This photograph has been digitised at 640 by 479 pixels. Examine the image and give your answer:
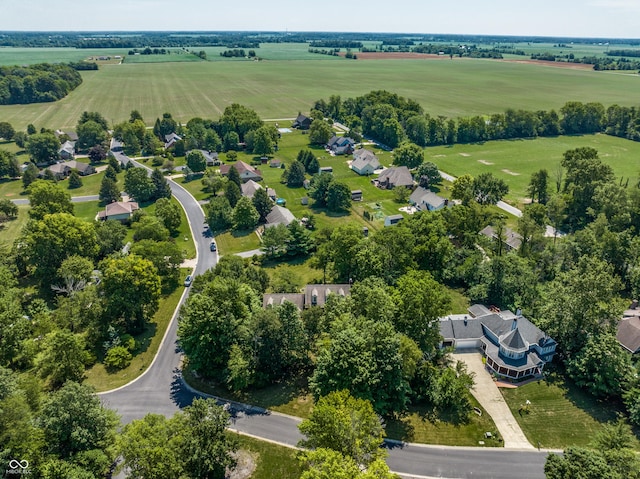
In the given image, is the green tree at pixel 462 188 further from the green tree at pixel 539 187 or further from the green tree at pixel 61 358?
the green tree at pixel 61 358

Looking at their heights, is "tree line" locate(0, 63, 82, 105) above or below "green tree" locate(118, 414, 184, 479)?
above

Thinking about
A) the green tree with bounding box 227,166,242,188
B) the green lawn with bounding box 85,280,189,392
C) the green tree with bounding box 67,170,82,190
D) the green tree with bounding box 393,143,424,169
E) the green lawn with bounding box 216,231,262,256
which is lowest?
the green lawn with bounding box 85,280,189,392

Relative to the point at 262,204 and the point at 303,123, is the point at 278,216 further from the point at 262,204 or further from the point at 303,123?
the point at 303,123

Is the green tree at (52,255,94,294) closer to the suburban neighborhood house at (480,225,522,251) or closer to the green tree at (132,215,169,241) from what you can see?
the green tree at (132,215,169,241)

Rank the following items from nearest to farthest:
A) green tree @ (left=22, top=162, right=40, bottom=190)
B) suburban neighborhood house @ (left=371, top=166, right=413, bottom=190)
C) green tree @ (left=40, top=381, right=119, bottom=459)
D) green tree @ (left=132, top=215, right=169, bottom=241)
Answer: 1. green tree @ (left=40, top=381, right=119, bottom=459)
2. green tree @ (left=132, top=215, right=169, bottom=241)
3. green tree @ (left=22, top=162, right=40, bottom=190)
4. suburban neighborhood house @ (left=371, top=166, right=413, bottom=190)

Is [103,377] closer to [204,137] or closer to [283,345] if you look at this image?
[283,345]

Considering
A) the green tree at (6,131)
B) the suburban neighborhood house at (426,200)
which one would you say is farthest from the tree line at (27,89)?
the suburban neighborhood house at (426,200)

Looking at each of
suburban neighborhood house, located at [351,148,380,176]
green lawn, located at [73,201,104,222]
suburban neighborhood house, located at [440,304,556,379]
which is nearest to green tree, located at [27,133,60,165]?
green lawn, located at [73,201,104,222]

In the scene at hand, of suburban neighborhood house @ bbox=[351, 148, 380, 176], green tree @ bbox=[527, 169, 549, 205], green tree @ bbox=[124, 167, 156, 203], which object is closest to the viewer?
green tree @ bbox=[527, 169, 549, 205]
